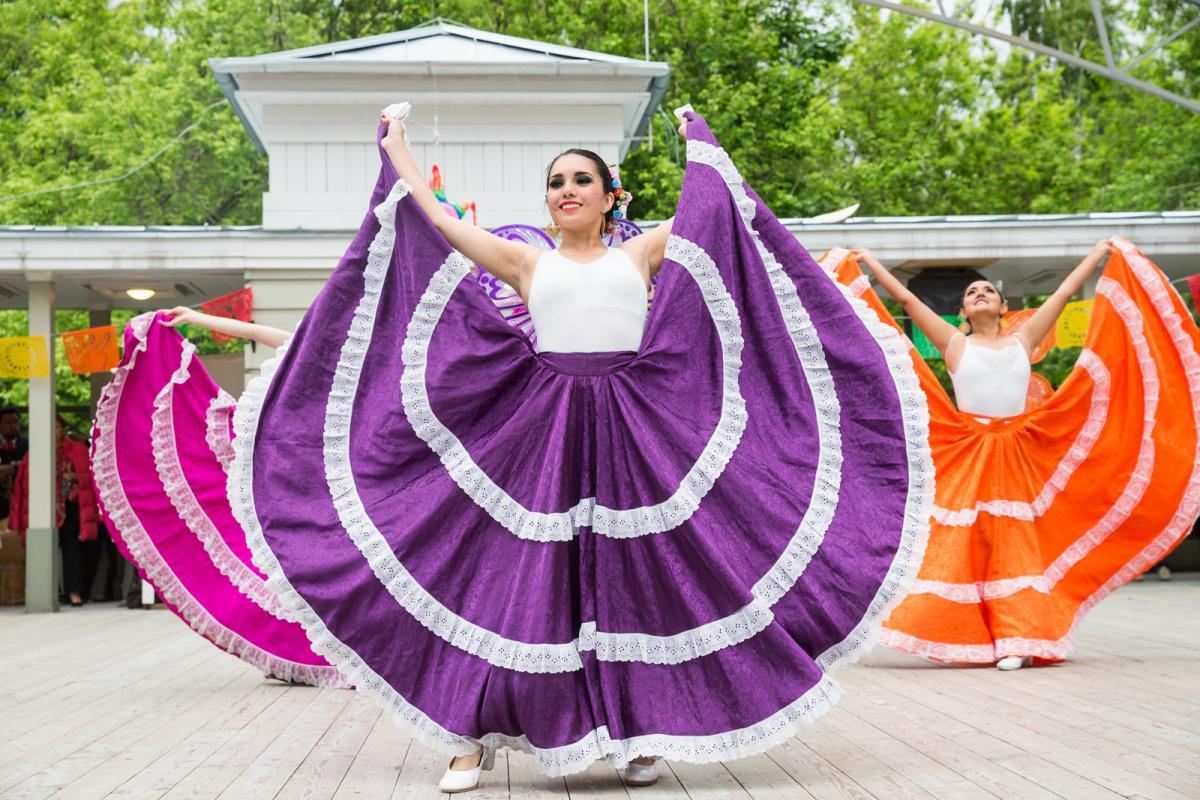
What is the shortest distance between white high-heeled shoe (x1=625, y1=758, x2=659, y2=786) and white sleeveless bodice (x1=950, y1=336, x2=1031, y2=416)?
3417 millimetres

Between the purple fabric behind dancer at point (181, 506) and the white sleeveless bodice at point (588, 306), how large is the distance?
2.64 m

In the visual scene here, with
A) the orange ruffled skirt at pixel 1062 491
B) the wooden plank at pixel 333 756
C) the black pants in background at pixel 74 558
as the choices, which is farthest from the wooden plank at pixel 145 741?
the black pants in background at pixel 74 558

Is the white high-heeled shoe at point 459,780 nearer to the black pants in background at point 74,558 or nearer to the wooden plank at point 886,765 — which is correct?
the wooden plank at point 886,765

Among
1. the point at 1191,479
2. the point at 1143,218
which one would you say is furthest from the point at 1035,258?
the point at 1191,479

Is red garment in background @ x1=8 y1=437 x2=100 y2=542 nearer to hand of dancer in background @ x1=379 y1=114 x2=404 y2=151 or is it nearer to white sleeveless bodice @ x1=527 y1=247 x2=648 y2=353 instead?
hand of dancer in background @ x1=379 y1=114 x2=404 y2=151

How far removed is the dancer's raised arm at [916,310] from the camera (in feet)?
20.5

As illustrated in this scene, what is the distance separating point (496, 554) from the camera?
13.0 ft

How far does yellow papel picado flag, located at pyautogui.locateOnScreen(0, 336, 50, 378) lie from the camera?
11.2 meters

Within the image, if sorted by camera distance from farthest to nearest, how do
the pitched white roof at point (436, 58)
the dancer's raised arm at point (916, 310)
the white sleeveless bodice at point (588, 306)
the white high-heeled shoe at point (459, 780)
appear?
1. the pitched white roof at point (436, 58)
2. the dancer's raised arm at point (916, 310)
3. the white sleeveless bodice at point (588, 306)
4. the white high-heeled shoe at point (459, 780)

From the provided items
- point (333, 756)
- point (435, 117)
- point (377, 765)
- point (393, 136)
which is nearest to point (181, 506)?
point (333, 756)

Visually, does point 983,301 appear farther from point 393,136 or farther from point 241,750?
point 241,750

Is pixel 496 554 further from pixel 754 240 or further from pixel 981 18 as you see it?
pixel 981 18

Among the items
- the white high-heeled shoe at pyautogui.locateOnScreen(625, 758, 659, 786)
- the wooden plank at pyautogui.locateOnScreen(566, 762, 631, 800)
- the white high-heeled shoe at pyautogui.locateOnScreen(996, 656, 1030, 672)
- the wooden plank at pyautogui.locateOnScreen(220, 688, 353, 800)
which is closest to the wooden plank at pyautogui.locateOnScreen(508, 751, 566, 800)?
the wooden plank at pyautogui.locateOnScreen(566, 762, 631, 800)

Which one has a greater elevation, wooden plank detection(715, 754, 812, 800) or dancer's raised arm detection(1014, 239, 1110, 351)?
dancer's raised arm detection(1014, 239, 1110, 351)
